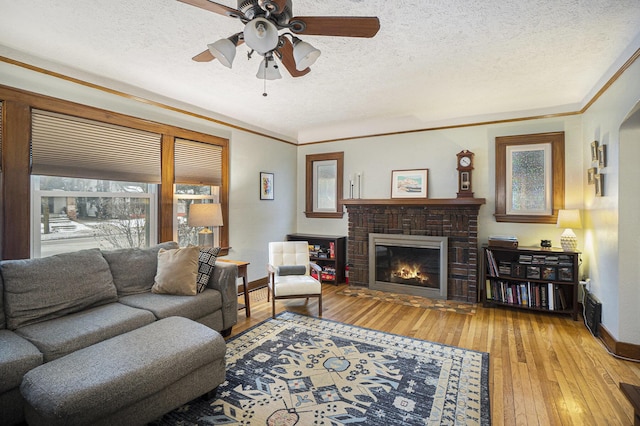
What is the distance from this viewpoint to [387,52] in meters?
2.65

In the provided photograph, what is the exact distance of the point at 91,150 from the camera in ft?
10.2

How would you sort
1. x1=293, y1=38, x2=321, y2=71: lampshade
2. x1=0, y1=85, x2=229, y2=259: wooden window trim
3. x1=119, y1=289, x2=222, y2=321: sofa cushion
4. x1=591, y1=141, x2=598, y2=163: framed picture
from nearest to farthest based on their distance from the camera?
x1=293, y1=38, x2=321, y2=71: lampshade, x1=0, y1=85, x2=229, y2=259: wooden window trim, x1=119, y1=289, x2=222, y2=321: sofa cushion, x1=591, y1=141, x2=598, y2=163: framed picture

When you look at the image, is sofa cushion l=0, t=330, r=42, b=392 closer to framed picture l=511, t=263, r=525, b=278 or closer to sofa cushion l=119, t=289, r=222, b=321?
sofa cushion l=119, t=289, r=222, b=321

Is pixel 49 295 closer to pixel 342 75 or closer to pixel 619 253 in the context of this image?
pixel 342 75

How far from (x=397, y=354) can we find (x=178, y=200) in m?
3.11

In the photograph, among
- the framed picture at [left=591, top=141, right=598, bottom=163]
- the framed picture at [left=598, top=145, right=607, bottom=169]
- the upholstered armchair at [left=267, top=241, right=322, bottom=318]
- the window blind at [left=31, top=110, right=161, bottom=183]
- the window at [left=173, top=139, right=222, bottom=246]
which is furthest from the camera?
the window at [left=173, top=139, right=222, bottom=246]

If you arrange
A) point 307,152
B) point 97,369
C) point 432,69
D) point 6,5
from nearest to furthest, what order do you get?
point 97,369 < point 6,5 < point 432,69 < point 307,152

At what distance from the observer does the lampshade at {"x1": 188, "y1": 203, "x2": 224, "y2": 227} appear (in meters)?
3.56

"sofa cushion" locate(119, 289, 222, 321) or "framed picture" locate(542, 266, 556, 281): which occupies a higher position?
"framed picture" locate(542, 266, 556, 281)

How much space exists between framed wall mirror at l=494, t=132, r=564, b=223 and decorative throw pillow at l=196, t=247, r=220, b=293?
3.78 meters

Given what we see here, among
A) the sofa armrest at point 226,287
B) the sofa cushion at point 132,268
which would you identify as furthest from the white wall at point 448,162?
the sofa cushion at point 132,268

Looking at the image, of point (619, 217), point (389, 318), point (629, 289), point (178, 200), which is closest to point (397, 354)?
point (389, 318)

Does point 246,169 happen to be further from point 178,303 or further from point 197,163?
point 178,303

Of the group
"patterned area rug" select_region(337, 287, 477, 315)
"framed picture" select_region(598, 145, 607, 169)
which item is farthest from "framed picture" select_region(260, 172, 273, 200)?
"framed picture" select_region(598, 145, 607, 169)
